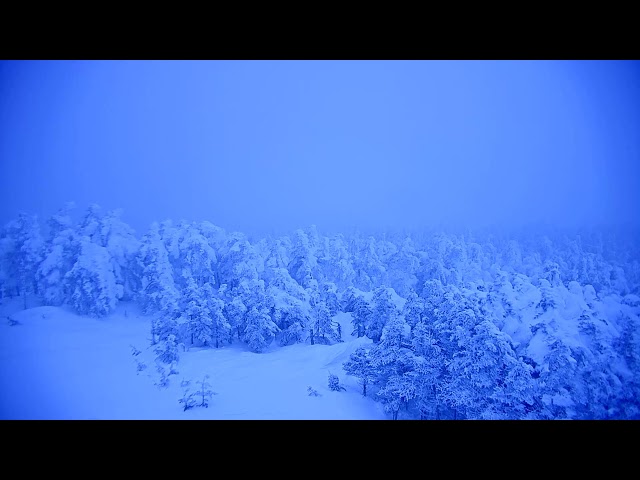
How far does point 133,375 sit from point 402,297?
622 centimetres

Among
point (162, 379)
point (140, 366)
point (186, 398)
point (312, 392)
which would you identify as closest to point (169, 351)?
point (162, 379)

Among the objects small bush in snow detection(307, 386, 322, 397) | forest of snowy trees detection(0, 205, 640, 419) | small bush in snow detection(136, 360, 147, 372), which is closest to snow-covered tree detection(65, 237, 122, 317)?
forest of snowy trees detection(0, 205, 640, 419)

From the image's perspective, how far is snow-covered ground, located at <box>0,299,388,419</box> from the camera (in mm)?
5238

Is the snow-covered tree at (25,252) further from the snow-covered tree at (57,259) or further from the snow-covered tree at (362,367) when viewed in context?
the snow-covered tree at (362,367)

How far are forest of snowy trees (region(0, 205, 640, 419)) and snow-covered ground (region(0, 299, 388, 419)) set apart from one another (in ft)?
1.05

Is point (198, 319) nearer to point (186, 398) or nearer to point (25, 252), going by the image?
point (186, 398)

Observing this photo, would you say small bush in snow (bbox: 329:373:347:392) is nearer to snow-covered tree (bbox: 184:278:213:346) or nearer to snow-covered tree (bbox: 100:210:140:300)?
snow-covered tree (bbox: 184:278:213:346)

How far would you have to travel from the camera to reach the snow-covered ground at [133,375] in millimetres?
5238

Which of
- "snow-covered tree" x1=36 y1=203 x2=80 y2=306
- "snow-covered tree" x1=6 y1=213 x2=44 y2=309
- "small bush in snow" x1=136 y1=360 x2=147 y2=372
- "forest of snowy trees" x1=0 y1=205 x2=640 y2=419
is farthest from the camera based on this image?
"snow-covered tree" x1=36 y1=203 x2=80 y2=306

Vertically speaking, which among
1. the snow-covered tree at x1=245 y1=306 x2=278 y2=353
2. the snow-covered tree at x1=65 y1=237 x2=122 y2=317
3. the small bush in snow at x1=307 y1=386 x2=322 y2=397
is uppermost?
the snow-covered tree at x1=65 y1=237 x2=122 y2=317

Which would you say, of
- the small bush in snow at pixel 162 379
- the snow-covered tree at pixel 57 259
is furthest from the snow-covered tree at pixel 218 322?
the snow-covered tree at pixel 57 259

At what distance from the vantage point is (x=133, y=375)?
570 centimetres
